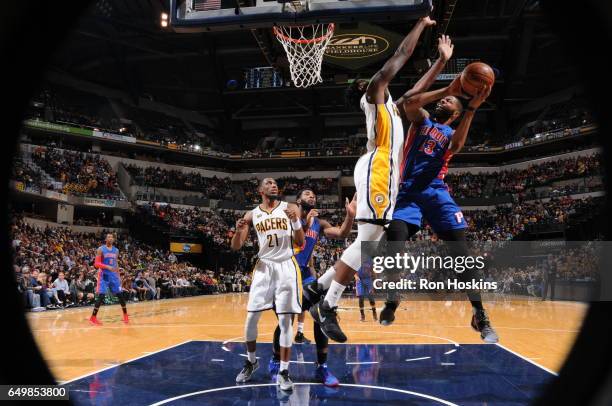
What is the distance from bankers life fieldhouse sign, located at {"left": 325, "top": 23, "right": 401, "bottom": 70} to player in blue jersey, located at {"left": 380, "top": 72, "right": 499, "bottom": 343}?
6.21 metres

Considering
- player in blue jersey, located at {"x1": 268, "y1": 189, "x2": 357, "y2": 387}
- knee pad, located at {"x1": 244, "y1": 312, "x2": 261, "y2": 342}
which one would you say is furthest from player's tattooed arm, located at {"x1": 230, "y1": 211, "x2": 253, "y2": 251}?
knee pad, located at {"x1": 244, "y1": 312, "x2": 261, "y2": 342}

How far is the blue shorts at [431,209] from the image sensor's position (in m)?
4.14

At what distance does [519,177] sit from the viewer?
3097 centimetres

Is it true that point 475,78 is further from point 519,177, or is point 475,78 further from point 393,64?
point 519,177

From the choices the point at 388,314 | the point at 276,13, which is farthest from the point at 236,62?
the point at 388,314

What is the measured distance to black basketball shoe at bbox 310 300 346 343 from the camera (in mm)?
3854

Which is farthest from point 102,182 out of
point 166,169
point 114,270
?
point 114,270

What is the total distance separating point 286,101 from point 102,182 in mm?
14668

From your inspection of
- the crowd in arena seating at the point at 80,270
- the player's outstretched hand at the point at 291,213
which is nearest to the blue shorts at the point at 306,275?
the player's outstretched hand at the point at 291,213

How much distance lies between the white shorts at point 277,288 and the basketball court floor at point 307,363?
88 centimetres

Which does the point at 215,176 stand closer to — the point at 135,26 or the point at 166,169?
the point at 166,169

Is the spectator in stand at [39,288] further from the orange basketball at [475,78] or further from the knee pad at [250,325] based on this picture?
the orange basketball at [475,78]

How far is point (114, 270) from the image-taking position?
10.1m

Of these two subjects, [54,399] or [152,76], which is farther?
[152,76]
